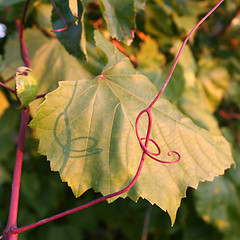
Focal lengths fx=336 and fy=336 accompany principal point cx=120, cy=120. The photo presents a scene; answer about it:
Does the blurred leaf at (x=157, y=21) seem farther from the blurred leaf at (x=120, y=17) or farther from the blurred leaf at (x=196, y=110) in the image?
the blurred leaf at (x=120, y=17)

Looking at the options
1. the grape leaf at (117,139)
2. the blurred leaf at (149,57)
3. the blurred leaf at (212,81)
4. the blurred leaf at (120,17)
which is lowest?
the blurred leaf at (212,81)

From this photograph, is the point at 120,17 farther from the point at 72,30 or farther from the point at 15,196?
the point at 15,196

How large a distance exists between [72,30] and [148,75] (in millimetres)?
563

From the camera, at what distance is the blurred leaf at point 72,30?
→ 2.85 ft

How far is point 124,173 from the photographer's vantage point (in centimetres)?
80

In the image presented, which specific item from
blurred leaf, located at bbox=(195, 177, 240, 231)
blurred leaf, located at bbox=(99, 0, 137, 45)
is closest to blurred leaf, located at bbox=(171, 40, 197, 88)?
blurred leaf, located at bbox=(195, 177, 240, 231)

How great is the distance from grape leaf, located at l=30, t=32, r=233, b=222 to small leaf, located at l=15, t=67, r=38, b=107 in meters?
0.04

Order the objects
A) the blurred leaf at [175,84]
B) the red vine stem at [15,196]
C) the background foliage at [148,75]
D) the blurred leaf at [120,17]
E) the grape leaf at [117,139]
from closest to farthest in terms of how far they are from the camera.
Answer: the red vine stem at [15,196] → the grape leaf at [117,139] → the blurred leaf at [120,17] → the background foliage at [148,75] → the blurred leaf at [175,84]

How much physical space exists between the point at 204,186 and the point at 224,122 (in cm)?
63

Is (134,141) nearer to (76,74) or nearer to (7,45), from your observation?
(76,74)

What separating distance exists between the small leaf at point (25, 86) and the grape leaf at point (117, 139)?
4 centimetres

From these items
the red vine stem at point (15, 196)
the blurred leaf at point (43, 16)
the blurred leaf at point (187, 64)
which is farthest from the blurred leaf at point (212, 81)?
the red vine stem at point (15, 196)

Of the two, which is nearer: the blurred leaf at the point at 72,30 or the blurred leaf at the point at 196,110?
the blurred leaf at the point at 72,30

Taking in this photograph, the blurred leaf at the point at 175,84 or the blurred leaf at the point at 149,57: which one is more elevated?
the blurred leaf at the point at 175,84
